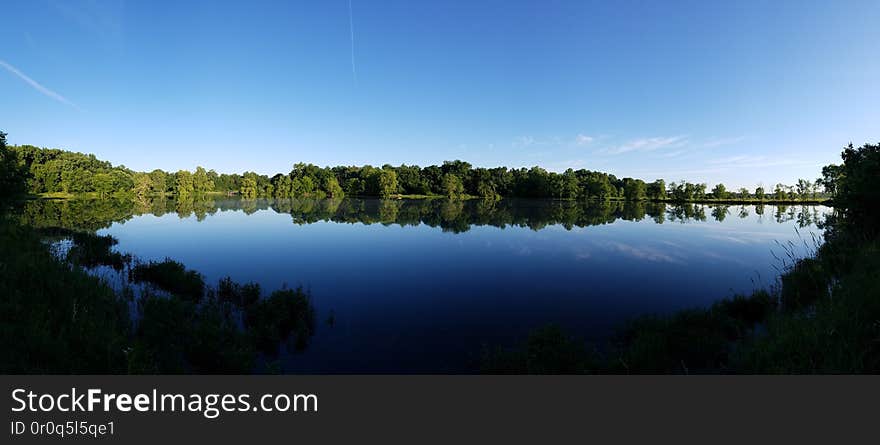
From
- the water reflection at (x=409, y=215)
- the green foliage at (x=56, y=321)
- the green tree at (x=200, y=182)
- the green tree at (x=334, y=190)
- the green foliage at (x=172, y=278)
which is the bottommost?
the green foliage at (x=172, y=278)

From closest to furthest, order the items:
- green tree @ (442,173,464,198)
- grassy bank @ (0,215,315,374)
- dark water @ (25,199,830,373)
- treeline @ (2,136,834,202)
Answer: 1. grassy bank @ (0,215,315,374)
2. dark water @ (25,199,830,373)
3. treeline @ (2,136,834,202)
4. green tree @ (442,173,464,198)

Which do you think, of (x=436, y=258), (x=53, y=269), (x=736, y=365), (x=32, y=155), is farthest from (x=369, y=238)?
(x=32, y=155)

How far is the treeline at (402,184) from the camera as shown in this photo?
95162mm

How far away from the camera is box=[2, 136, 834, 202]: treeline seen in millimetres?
95162

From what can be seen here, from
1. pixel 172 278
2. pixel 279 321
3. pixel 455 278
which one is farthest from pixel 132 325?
pixel 455 278

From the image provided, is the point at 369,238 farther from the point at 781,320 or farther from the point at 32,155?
the point at 32,155

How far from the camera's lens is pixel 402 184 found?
15462 centimetres

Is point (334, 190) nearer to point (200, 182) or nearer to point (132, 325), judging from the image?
point (200, 182)

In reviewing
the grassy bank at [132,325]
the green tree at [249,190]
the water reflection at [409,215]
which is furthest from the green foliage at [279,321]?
the green tree at [249,190]

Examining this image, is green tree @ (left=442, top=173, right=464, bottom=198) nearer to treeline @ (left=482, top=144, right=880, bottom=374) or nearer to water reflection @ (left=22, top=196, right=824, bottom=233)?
water reflection @ (left=22, top=196, right=824, bottom=233)

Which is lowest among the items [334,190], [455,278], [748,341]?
[748,341]

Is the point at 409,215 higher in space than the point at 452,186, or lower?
lower

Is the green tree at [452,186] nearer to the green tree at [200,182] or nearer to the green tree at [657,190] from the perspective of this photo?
the green tree at [657,190]

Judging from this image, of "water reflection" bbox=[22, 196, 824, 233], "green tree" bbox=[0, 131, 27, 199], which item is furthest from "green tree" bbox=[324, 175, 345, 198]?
"green tree" bbox=[0, 131, 27, 199]
